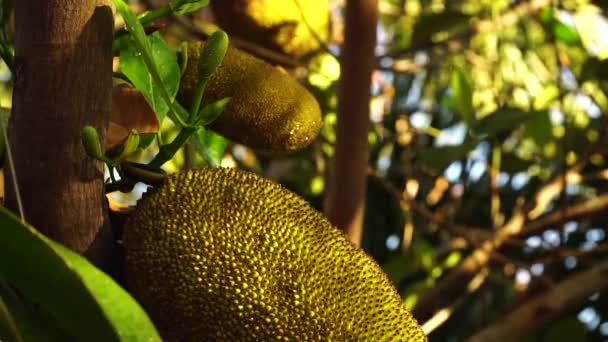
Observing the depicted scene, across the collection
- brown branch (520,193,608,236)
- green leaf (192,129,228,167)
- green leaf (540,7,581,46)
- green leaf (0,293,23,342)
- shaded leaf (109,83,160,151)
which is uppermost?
shaded leaf (109,83,160,151)

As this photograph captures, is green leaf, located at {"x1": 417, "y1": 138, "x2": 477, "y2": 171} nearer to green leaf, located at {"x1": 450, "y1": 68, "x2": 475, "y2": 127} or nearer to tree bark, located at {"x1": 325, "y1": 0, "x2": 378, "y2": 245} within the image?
green leaf, located at {"x1": 450, "y1": 68, "x2": 475, "y2": 127}

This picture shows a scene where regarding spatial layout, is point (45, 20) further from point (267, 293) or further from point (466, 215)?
point (466, 215)

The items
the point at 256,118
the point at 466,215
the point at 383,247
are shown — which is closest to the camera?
the point at 256,118

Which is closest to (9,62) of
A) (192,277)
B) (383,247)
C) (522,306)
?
(192,277)

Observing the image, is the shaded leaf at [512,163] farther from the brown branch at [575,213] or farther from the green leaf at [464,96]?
the green leaf at [464,96]

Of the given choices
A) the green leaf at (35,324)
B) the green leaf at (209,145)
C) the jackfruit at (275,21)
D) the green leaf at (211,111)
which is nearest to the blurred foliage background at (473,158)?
the jackfruit at (275,21)

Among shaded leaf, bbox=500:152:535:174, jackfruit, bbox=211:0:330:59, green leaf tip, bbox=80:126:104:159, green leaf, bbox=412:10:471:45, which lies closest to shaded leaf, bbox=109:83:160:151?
green leaf tip, bbox=80:126:104:159

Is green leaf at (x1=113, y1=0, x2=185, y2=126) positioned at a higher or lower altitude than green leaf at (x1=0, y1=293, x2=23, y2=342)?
higher

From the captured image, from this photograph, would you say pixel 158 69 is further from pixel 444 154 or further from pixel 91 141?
pixel 444 154
